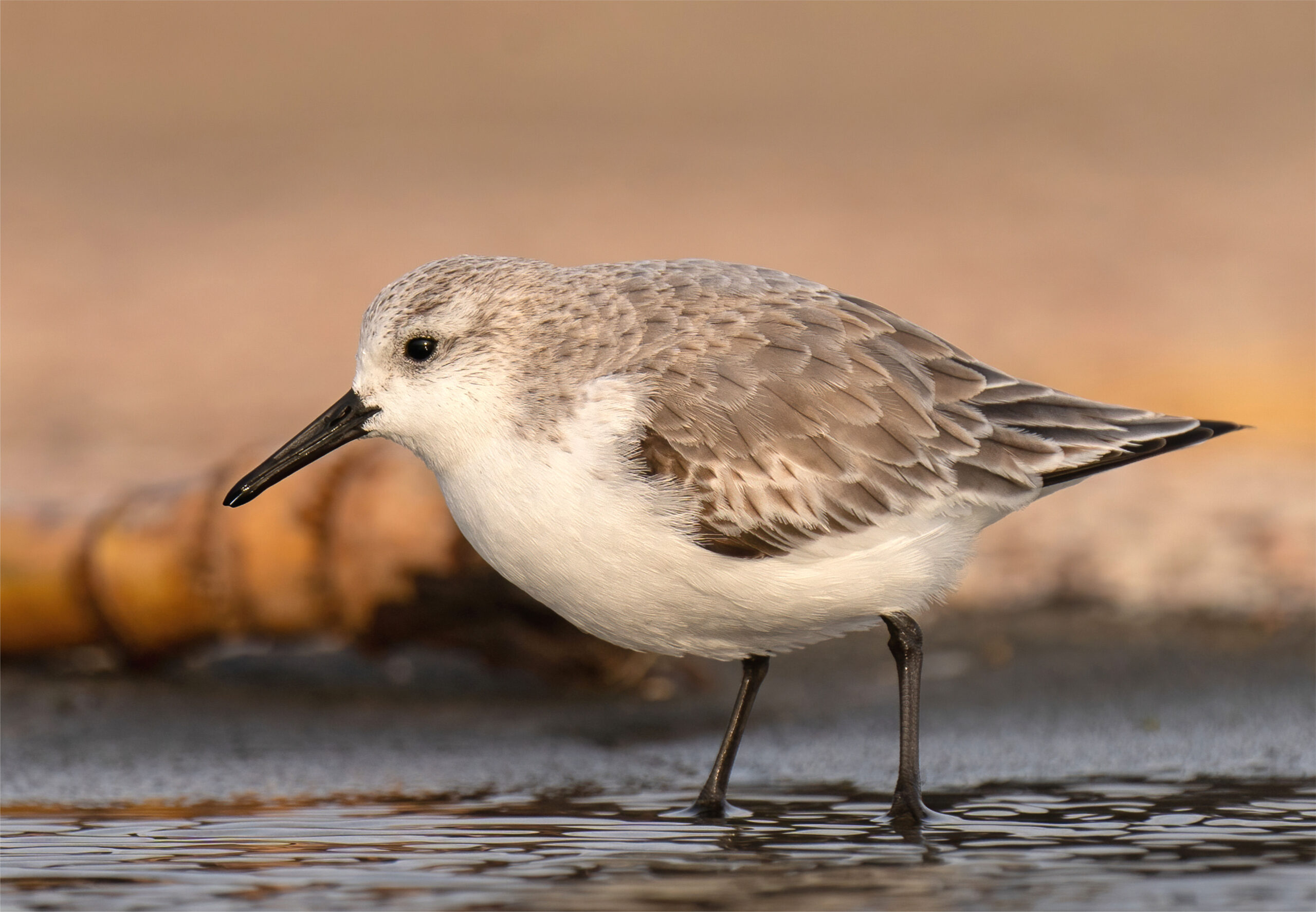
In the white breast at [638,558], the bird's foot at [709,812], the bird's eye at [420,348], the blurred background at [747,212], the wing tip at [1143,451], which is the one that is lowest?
the bird's foot at [709,812]

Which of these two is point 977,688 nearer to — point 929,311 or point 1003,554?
point 1003,554

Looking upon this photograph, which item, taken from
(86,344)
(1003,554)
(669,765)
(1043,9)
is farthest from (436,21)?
(669,765)

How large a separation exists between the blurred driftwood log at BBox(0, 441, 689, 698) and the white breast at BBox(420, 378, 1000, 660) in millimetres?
1861

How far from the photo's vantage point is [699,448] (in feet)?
19.1

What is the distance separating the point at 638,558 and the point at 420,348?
1.07 m

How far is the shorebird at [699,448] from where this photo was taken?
18.7 feet

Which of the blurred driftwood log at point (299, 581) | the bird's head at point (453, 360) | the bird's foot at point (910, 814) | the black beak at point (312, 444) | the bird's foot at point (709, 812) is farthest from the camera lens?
the blurred driftwood log at point (299, 581)

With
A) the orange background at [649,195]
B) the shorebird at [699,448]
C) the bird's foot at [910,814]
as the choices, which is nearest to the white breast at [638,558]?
the shorebird at [699,448]

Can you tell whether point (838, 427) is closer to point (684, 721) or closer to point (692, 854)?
point (692, 854)

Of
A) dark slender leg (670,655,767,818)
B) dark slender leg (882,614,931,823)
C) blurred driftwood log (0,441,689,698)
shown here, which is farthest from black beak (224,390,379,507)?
dark slender leg (882,614,931,823)

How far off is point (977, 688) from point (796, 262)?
35.4ft

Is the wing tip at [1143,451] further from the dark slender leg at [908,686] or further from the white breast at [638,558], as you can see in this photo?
the dark slender leg at [908,686]

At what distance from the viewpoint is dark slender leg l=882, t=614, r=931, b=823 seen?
592cm

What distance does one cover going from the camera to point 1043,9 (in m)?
27.6
